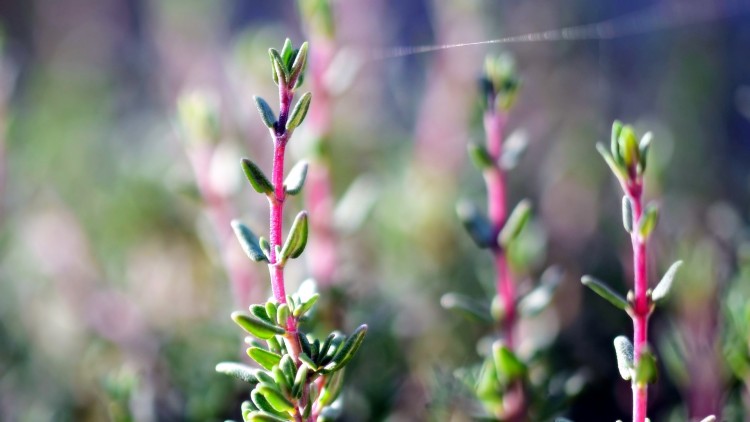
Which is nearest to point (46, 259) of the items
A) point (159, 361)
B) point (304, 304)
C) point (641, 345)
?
point (159, 361)

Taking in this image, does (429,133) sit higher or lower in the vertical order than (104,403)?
higher

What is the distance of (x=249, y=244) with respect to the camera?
420 mm

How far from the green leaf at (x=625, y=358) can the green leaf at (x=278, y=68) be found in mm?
219

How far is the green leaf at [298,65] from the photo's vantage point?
0.40 metres

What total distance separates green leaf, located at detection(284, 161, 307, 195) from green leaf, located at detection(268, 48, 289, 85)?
5 cm

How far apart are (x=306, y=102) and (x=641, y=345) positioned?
21 cm

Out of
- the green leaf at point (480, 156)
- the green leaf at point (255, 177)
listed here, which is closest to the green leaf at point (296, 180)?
the green leaf at point (255, 177)

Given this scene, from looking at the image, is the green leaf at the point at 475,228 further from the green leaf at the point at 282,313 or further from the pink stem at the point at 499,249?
the green leaf at the point at 282,313

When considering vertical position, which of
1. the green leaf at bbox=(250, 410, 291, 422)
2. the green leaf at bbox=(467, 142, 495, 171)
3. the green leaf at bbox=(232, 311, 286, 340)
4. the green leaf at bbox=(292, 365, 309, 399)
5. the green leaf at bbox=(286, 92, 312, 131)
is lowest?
the green leaf at bbox=(250, 410, 291, 422)

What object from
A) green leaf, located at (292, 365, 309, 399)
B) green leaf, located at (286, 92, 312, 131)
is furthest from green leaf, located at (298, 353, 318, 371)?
green leaf, located at (286, 92, 312, 131)

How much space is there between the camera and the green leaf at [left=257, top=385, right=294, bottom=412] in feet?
1.23

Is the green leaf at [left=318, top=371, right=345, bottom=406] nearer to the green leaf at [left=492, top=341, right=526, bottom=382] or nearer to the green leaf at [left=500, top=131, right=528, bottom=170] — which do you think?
the green leaf at [left=492, top=341, right=526, bottom=382]

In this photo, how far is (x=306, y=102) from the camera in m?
0.40

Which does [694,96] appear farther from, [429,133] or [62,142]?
[62,142]
